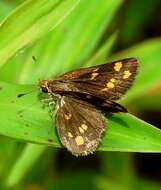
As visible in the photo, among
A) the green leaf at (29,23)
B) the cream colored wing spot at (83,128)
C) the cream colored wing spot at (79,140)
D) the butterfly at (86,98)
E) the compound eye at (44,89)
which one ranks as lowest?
the cream colored wing spot at (79,140)

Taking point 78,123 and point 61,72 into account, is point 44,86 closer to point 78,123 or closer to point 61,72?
point 78,123

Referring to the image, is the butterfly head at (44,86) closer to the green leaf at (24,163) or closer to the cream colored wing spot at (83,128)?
the cream colored wing spot at (83,128)

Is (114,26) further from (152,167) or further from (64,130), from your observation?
(64,130)

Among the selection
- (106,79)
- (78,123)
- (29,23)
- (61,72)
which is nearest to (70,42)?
(61,72)

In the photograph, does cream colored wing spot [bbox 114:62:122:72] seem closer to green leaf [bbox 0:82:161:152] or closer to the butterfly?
the butterfly

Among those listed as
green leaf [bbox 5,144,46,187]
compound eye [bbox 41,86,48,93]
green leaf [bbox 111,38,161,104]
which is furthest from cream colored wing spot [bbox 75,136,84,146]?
green leaf [bbox 111,38,161,104]

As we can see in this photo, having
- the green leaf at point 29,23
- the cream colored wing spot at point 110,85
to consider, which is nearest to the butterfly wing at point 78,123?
the cream colored wing spot at point 110,85
